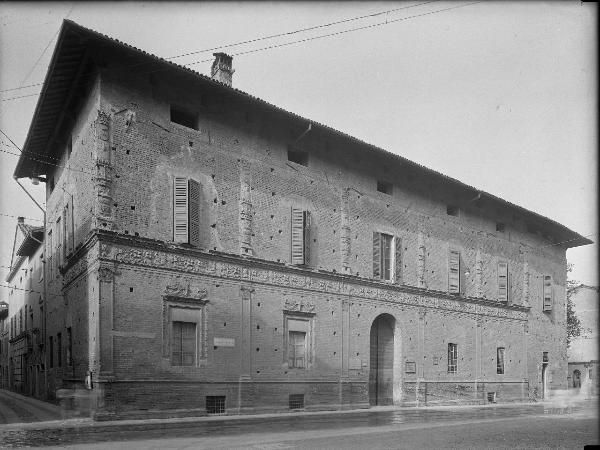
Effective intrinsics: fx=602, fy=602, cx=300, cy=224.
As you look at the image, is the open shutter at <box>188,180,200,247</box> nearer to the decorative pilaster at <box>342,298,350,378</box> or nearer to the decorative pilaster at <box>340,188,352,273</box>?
the decorative pilaster at <box>340,188,352,273</box>

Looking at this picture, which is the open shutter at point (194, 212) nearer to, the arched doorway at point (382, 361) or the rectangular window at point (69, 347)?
the rectangular window at point (69, 347)

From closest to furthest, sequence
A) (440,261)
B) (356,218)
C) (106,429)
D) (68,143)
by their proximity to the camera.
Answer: (106,429) < (68,143) < (356,218) < (440,261)

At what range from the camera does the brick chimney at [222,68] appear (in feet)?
67.3

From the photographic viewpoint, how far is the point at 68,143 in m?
18.9

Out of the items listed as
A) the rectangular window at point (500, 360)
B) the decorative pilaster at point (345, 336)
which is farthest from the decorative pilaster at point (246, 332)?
the rectangular window at point (500, 360)

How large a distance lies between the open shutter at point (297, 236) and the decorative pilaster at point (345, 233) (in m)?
2.10

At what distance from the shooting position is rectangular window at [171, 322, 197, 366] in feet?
52.5

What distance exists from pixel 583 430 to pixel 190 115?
43.0 feet

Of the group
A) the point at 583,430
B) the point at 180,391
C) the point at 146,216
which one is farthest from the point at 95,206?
the point at 583,430

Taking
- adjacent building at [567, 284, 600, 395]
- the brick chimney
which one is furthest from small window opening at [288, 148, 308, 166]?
adjacent building at [567, 284, 600, 395]

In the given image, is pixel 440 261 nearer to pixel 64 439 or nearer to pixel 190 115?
pixel 190 115

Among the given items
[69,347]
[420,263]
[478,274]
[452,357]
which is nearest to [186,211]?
[69,347]

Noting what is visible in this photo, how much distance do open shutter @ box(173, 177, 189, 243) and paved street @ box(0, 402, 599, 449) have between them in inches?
188

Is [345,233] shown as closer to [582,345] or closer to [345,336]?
[345,336]
